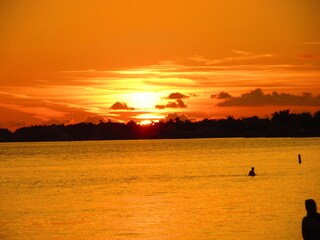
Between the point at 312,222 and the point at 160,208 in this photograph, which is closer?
the point at 312,222

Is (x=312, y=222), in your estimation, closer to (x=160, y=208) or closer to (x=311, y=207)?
(x=311, y=207)

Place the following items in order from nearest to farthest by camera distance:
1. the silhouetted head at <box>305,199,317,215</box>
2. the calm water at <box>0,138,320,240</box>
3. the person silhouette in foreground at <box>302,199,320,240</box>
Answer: the silhouetted head at <box>305,199,317,215</box> < the person silhouette in foreground at <box>302,199,320,240</box> < the calm water at <box>0,138,320,240</box>

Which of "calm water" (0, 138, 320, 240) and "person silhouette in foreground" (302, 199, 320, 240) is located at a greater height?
"person silhouette in foreground" (302, 199, 320, 240)

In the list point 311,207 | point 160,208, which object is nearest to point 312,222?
point 311,207

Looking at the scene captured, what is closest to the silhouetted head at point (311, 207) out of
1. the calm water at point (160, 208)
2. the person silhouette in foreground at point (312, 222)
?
the person silhouette in foreground at point (312, 222)

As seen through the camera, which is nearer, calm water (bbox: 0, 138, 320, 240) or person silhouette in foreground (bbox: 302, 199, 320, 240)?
person silhouette in foreground (bbox: 302, 199, 320, 240)

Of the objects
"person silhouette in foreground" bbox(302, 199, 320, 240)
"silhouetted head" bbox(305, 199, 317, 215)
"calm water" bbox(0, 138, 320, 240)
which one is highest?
"silhouetted head" bbox(305, 199, 317, 215)

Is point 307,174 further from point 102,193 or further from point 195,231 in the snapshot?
point 195,231

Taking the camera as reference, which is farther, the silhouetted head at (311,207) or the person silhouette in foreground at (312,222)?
the person silhouette in foreground at (312,222)

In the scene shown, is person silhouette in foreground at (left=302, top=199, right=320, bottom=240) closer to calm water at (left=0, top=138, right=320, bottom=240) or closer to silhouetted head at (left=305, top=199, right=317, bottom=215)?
silhouetted head at (left=305, top=199, right=317, bottom=215)

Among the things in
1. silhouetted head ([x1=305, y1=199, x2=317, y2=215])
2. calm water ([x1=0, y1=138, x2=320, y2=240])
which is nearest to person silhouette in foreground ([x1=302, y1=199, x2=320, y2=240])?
silhouetted head ([x1=305, y1=199, x2=317, y2=215])

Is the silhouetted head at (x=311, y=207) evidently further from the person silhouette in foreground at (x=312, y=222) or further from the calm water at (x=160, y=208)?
the calm water at (x=160, y=208)

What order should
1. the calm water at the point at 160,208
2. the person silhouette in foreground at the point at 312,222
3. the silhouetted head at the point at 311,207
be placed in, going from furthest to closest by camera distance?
the calm water at the point at 160,208
the person silhouette in foreground at the point at 312,222
the silhouetted head at the point at 311,207

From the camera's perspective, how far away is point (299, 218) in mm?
41531
